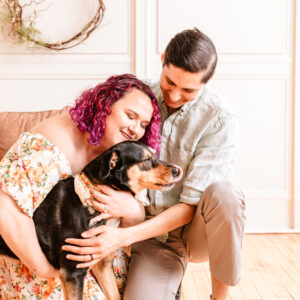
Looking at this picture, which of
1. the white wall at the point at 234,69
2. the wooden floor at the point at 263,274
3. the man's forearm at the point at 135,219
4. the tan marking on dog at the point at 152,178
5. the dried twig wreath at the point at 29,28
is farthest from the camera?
the white wall at the point at 234,69

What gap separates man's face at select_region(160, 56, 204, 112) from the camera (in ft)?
5.52

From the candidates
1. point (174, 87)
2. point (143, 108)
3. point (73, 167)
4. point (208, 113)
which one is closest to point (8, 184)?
point (73, 167)

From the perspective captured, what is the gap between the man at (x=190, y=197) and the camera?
5.38 feet

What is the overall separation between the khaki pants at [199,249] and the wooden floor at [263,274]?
1.74 ft

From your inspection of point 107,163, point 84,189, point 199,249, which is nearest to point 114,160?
point 107,163

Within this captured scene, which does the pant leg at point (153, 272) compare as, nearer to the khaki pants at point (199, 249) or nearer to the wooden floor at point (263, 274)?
the khaki pants at point (199, 249)

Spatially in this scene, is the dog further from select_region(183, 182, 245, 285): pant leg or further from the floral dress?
select_region(183, 182, 245, 285): pant leg

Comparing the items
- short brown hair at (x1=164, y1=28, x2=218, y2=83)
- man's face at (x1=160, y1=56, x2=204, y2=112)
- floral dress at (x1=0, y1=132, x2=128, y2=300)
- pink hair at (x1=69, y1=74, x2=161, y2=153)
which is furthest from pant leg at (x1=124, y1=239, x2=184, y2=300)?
short brown hair at (x1=164, y1=28, x2=218, y2=83)

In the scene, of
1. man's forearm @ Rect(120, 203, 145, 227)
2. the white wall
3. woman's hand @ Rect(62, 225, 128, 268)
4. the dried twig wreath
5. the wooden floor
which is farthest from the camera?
the white wall

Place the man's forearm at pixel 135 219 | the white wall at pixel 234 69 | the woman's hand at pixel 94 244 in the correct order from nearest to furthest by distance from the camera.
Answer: the woman's hand at pixel 94 244 → the man's forearm at pixel 135 219 → the white wall at pixel 234 69

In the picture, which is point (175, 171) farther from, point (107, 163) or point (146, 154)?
point (107, 163)

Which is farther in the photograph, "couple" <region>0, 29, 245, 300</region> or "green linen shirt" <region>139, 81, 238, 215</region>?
"green linen shirt" <region>139, 81, 238, 215</region>

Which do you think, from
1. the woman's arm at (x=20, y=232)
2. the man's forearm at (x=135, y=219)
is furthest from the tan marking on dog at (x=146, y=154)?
the woman's arm at (x=20, y=232)

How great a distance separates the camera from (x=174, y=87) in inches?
68.2
